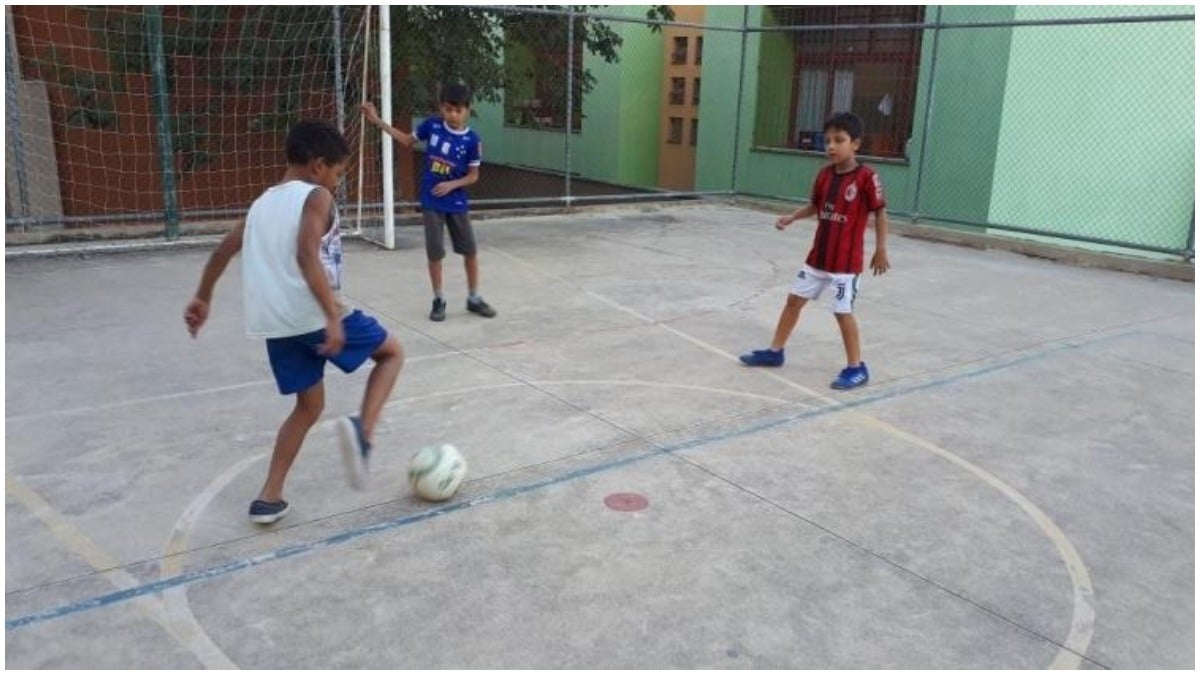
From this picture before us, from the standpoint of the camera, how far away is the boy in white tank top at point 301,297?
3.15m

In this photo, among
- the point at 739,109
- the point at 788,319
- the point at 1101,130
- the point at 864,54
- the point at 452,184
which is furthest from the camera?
the point at 739,109

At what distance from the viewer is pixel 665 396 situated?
4992 mm

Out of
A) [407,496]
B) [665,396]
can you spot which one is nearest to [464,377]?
[665,396]

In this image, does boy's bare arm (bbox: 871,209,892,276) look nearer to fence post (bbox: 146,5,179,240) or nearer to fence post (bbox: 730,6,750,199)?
fence post (bbox: 146,5,179,240)

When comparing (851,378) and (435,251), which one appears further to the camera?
(435,251)

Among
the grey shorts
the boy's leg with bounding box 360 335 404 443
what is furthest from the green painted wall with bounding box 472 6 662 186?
the boy's leg with bounding box 360 335 404 443

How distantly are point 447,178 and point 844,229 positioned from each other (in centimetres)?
262

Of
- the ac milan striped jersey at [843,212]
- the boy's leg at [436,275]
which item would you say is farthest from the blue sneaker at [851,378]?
the boy's leg at [436,275]

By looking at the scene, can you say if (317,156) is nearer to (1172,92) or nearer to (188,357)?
(188,357)

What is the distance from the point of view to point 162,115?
864 centimetres

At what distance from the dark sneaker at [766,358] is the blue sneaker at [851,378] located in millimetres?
400

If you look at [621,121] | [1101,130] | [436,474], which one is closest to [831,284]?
[436,474]

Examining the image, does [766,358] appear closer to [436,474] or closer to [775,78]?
[436,474]

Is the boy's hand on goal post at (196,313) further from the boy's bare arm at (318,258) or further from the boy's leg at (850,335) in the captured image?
the boy's leg at (850,335)
